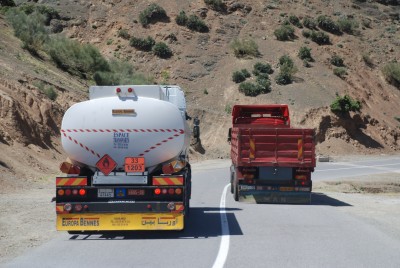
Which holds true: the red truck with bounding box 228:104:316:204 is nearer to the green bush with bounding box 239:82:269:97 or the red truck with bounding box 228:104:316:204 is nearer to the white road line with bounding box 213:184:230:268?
the white road line with bounding box 213:184:230:268

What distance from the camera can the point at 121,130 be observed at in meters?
12.1

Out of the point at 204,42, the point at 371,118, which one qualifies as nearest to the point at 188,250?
the point at 371,118

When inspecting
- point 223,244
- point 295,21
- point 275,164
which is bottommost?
point 223,244

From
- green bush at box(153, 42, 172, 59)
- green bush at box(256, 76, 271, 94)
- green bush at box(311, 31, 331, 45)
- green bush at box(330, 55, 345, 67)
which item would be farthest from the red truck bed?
green bush at box(311, 31, 331, 45)

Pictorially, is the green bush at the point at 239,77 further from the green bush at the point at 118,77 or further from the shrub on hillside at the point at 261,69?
the green bush at the point at 118,77

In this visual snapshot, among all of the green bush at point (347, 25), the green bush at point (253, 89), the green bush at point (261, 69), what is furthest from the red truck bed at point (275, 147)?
the green bush at point (347, 25)

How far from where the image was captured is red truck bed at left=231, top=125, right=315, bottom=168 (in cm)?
1945

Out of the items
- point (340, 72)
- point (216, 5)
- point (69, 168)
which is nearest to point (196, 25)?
point (216, 5)

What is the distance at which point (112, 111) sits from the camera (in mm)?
12117

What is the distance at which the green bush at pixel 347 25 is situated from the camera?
8144 centimetres

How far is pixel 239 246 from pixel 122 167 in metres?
3.00

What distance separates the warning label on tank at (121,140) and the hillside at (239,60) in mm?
29503

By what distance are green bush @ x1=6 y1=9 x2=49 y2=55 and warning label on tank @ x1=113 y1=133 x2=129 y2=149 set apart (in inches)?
1550

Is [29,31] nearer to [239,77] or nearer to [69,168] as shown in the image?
[239,77]
